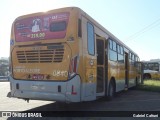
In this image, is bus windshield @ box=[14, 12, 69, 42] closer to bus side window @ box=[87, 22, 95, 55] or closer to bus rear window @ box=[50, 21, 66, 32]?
bus rear window @ box=[50, 21, 66, 32]

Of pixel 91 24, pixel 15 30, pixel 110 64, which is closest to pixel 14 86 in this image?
pixel 15 30

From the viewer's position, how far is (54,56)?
955cm

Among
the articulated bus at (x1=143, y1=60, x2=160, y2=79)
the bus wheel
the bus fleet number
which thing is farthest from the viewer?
the articulated bus at (x1=143, y1=60, x2=160, y2=79)

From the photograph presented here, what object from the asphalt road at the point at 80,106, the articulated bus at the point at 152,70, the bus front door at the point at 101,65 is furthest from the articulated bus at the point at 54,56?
the articulated bus at the point at 152,70

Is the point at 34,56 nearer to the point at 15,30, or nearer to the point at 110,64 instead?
the point at 15,30

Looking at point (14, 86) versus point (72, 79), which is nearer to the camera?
point (72, 79)

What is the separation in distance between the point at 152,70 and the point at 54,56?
114 ft

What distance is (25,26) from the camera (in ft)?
33.5

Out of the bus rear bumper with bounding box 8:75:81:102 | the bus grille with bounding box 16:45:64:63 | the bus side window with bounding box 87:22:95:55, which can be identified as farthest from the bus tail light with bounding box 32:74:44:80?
the bus side window with bounding box 87:22:95:55

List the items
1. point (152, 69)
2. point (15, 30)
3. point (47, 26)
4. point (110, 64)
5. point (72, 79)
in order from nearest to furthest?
point (72, 79)
point (47, 26)
point (15, 30)
point (110, 64)
point (152, 69)

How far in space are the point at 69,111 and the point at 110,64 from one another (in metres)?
3.69

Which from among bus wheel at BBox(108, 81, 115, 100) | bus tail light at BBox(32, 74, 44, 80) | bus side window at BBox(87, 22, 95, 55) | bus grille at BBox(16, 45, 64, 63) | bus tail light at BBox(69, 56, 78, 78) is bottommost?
bus wheel at BBox(108, 81, 115, 100)

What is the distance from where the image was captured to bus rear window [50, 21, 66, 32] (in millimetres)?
9539

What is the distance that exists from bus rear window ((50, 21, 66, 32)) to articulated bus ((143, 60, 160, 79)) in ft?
107
